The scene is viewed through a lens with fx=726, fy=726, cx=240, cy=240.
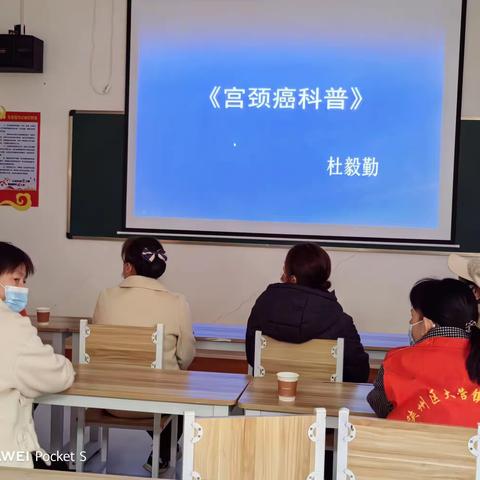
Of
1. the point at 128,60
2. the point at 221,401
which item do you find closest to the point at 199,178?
the point at 128,60

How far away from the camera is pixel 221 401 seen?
7.59ft

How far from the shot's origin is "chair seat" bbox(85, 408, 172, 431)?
3.07m

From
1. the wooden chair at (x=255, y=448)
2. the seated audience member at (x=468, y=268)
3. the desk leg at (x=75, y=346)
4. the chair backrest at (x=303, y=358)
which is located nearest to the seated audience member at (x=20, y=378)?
the wooden chair at (x=255, y=448)

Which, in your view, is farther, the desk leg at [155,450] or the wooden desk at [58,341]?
the wooden desk at [58,341]

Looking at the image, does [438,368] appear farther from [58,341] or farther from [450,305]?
[58,341]

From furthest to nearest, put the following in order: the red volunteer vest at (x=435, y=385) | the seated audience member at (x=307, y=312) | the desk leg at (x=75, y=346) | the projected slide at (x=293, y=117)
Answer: the projected slide at (x=293, y=117) → the desk leg at (x=75, y=346) → the seated audience member at (x=307, y=312) → the red volunteer vest at (x=435, y=385)

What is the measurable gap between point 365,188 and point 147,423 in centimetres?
230

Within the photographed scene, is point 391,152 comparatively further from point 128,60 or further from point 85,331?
point 85,331

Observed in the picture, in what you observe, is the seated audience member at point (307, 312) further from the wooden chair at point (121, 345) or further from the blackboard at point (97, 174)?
the blackboard at point (97, 174)

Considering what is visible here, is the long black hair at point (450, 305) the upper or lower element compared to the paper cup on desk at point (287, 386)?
upper

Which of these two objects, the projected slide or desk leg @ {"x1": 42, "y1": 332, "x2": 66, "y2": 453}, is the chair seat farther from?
the projected slide

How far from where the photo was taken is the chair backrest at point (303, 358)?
2.80m

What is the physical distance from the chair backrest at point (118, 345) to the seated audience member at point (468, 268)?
1204mm

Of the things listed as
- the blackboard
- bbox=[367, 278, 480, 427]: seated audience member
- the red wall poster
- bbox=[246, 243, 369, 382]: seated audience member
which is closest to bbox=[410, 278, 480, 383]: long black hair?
bbox=[367, 278, 480, 427]: seated audience member
